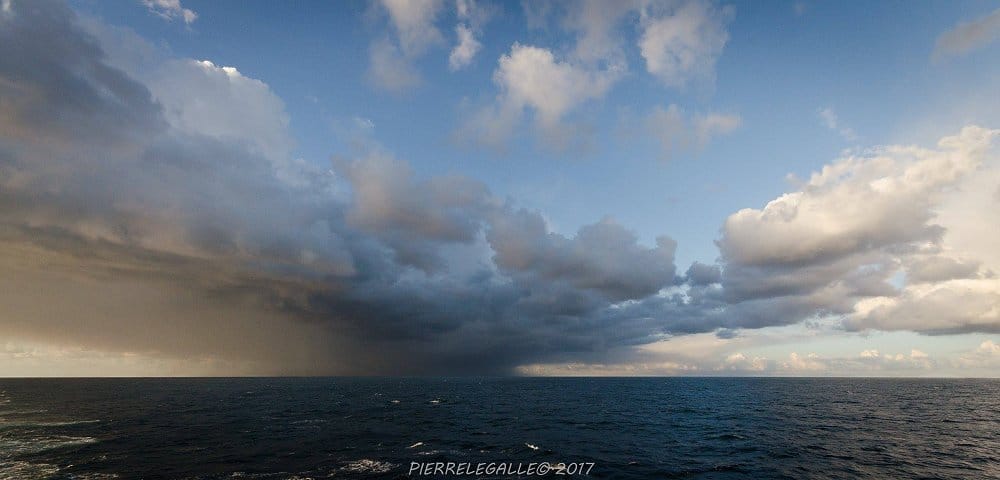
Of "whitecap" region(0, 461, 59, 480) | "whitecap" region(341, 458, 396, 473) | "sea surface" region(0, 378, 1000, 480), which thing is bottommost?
"sea surface" region(0, 378, 1000, 480)

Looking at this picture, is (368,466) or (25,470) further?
(368,466)

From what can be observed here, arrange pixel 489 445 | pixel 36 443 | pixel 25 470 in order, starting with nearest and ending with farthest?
pixel 25 470, pixel 489 445, pixel 36 443

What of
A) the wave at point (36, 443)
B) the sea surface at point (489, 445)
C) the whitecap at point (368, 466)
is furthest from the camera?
the wave at point (36, 443)

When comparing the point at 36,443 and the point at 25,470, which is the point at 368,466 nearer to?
the point at 25,470

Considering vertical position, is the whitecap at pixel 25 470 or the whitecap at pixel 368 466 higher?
the whitecap at pixel 25 470

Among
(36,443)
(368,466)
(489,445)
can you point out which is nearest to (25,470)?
(36,443)

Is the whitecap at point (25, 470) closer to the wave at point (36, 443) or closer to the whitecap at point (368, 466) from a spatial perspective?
the wave at point (36, 443)

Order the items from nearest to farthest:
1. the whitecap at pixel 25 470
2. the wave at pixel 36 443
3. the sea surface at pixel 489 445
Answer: the whitecap at pixel 25 470 < the sea surface at pixel 489 445 < the wave at pixel 36 443

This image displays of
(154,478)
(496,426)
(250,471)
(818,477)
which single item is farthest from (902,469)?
(154,478)

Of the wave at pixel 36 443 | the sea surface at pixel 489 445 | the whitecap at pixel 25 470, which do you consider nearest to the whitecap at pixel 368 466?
the sea surface at pixel 489 445

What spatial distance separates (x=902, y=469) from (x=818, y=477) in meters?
11.6

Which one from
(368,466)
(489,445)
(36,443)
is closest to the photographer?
(368,466)

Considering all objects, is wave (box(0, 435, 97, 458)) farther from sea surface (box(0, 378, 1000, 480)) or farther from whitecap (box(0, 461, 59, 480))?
whitecap (box(0, 461, 59, 480))

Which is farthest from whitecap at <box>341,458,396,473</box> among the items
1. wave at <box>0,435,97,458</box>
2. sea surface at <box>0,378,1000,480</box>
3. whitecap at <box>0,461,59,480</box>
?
wave at <box>0,435,97,458</box>
